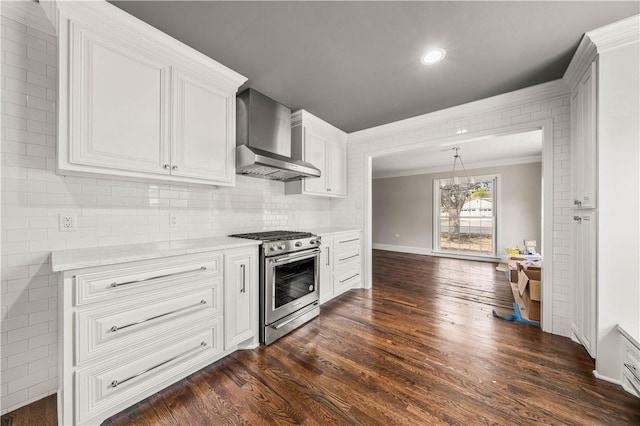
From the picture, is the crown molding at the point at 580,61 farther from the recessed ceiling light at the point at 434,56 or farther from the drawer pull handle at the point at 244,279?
the drawer pull handle at the point at 244,279

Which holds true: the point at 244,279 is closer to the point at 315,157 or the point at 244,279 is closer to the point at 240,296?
the point at 240,296

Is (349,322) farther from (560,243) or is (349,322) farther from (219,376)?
(560,243)

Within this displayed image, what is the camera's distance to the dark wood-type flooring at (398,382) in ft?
4.71

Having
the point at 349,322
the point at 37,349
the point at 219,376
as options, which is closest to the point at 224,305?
the point at 219,376

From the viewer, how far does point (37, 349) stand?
1556 millimetres

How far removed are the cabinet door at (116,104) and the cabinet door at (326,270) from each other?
187 centimetres

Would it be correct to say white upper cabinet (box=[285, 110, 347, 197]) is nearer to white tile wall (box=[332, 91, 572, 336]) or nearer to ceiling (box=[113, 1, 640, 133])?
ceiling (box=[113, 1, 640, 133])

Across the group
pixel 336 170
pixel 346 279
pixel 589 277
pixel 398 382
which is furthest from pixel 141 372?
pixel 589 277

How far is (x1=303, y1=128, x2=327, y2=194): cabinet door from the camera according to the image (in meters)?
3.24

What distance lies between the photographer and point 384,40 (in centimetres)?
185

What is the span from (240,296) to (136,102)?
1631 mm

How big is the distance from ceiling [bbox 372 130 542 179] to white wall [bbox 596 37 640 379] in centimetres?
218

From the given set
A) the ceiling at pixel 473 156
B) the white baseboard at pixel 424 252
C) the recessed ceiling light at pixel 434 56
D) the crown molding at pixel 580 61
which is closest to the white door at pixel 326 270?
the ceiling at pixel 473 156

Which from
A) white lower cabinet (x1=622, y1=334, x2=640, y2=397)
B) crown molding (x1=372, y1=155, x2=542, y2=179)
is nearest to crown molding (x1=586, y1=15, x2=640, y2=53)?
white lower cabinet (x1=622, y1=334, x2=640, y2=397)
